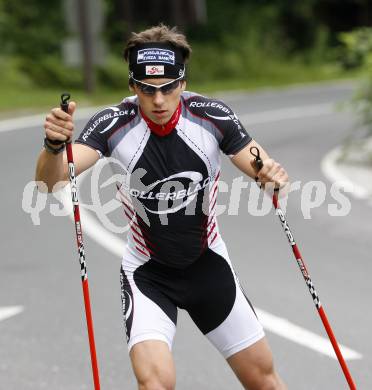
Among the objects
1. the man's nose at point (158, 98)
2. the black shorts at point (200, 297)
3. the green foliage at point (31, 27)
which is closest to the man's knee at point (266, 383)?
the black shorts at point (200, 297)

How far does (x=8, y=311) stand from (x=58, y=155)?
4.06 meters

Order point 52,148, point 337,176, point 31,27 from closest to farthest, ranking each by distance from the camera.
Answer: point 52,148 < point 337,176 < point 31,27

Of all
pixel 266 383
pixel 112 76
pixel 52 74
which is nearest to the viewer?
pixel 266 383

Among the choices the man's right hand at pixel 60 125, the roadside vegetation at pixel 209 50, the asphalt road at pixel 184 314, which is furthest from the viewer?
the roadside vegetation at pixel 209 50

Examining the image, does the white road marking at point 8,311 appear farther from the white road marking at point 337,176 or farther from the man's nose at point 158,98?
the white road marking at point 337,176

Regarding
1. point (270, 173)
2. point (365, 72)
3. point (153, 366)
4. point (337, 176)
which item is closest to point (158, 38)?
point (270, 173)

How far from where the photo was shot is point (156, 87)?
5.32m

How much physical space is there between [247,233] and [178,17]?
26571 millimetres

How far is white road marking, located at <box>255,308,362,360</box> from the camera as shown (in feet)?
25.6

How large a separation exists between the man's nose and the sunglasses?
1cm

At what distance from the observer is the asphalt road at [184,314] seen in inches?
293

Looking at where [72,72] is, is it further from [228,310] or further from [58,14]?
[228,310]

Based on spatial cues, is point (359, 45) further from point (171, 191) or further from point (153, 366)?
point (153, 366)

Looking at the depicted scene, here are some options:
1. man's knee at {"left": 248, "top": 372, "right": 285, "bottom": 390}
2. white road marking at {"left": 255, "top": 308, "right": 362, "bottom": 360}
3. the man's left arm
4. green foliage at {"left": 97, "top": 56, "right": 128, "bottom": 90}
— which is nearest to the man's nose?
the man's left arm
